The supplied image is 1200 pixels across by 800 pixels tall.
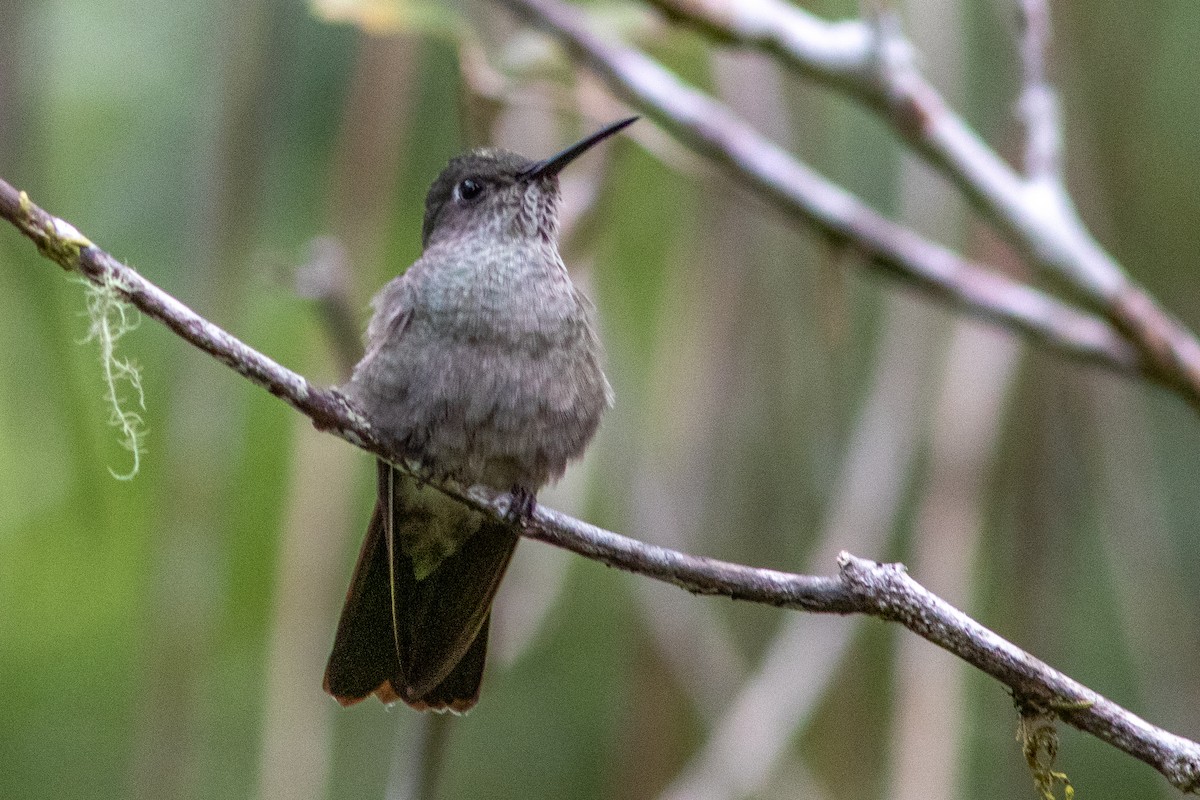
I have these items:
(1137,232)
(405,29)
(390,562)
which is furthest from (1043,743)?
(1137,232)

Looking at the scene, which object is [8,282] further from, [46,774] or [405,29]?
[46,774]

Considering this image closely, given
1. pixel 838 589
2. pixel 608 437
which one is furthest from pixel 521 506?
pixel 608 437

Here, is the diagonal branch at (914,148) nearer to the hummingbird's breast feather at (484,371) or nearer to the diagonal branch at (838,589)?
the hummingbird's breast feather at (484,371)

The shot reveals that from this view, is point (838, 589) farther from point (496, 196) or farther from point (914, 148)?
point (914, 148)

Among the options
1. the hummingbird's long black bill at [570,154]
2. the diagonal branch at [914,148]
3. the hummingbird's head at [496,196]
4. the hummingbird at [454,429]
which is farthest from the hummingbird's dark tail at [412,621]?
the diagonal branch at [914,148]

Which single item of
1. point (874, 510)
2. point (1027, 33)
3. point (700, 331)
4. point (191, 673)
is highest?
→ point (1027, 33)

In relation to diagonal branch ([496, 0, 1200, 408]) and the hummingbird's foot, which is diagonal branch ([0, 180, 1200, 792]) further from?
diagonal branch ([496, 0, 1200, 408])
